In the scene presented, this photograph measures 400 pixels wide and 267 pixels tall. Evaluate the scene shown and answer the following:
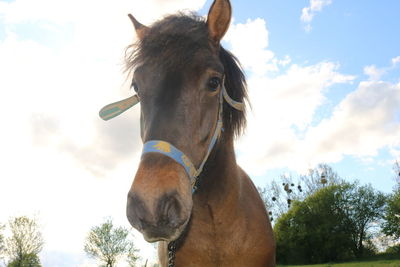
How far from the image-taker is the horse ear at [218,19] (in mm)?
3100

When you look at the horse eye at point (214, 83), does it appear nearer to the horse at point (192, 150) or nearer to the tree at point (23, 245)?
the horse at point (192, 150)

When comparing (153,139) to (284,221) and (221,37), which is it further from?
(284,221)

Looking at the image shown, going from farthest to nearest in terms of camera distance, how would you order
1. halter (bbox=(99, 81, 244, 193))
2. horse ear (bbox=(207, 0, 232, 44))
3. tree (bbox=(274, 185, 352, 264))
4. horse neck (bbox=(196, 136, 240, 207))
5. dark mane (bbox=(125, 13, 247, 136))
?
tree (bbox=(274, 185, 352, 264)) → horse neck (bbox=(196, 136, 240, 207)) → horse ear (bbox=(207, 0, 232, 44)) → dark mane (bbox=(125, 13, 247, 136)) → halter (bbox=(99, 81, 244, 193))

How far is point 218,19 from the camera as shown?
10.4ft

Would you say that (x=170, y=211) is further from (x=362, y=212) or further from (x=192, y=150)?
(x=362, y=212)

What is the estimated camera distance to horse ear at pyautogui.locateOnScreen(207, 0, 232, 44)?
3.10m

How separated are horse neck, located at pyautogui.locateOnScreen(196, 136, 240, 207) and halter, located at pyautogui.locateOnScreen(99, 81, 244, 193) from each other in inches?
7.5

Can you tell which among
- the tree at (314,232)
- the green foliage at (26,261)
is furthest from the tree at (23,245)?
the tree at (314,232)

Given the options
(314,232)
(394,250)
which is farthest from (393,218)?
(314,232)

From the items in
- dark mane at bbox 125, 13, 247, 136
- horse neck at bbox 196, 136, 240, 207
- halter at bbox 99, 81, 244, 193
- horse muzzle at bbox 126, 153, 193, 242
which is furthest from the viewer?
horse neck at bbox 196, 136, 240, 207

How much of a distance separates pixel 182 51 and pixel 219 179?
1.36m

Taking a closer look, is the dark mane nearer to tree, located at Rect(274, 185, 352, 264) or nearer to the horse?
the horse

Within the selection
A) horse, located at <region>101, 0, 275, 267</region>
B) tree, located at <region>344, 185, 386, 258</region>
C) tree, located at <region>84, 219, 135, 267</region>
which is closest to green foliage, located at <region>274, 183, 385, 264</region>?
tree, located at <region>344, 185, 386, 258</region>

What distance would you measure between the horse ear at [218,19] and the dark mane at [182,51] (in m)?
0.08
